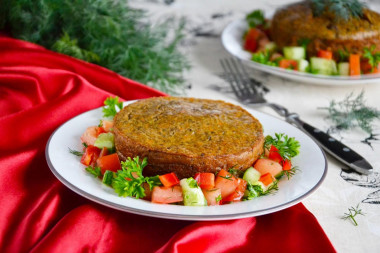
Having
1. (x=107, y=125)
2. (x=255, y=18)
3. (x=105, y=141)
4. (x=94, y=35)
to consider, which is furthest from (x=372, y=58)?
(x=105, y=141)

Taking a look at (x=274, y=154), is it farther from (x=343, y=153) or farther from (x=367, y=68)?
(x=367, y=68)

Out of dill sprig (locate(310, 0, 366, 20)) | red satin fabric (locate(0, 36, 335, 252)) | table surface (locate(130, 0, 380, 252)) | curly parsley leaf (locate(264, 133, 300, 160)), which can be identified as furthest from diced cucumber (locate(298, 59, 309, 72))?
red satin fabric (locate(0, 36, 335, 252))

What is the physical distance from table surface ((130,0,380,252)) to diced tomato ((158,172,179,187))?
2.89 ft

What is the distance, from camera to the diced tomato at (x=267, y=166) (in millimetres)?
3006

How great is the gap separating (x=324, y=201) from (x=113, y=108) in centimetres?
156

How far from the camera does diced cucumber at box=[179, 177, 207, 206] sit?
2.62m

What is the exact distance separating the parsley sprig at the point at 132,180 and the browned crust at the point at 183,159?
0.22 ft

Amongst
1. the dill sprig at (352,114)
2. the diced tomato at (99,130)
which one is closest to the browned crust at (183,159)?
the diced tomato at (99,130)

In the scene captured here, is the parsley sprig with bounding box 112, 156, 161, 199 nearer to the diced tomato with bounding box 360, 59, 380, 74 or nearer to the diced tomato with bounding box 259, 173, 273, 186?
the diced tomato with bounding box 259, 173, 273, 186

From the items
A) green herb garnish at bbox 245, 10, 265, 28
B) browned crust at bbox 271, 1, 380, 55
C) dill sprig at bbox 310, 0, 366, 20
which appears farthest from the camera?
green herb garnish at bbox 245, 10, 265, 28

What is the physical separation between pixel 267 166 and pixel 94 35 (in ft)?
8.45

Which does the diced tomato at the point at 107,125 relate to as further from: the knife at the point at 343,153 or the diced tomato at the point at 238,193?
the knife at the point at 343,153

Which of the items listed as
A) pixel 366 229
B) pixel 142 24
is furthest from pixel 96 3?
pixel 366 229

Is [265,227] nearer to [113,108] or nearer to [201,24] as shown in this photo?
[113,108]
